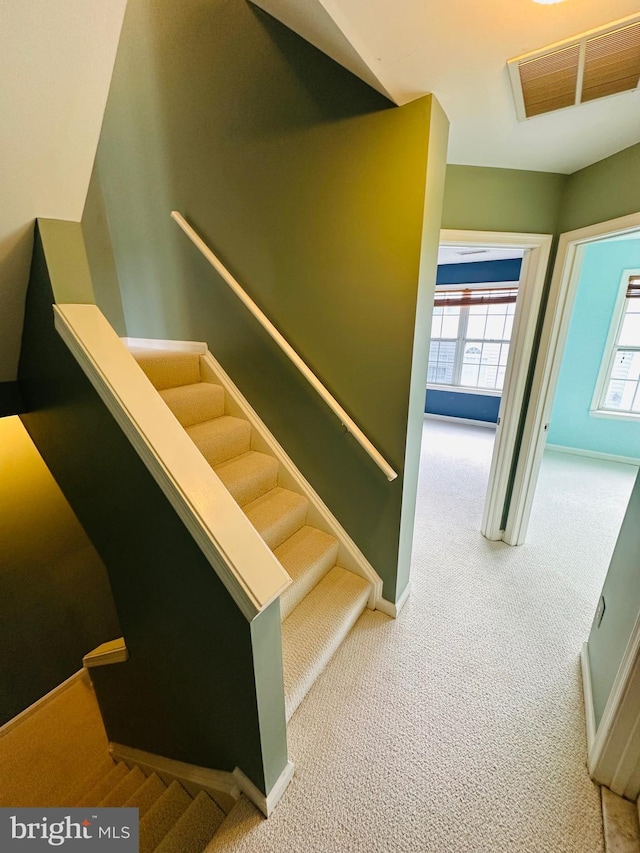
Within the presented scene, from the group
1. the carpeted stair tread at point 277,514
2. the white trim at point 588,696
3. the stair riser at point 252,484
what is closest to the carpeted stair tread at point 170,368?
the stair riser at point 252,484

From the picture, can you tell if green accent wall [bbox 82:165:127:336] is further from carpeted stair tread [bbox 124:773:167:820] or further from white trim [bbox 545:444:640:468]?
white trim [bbox 545:444:640:468]

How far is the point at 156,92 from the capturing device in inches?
76.6

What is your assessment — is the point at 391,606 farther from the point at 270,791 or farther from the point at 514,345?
the point at 514,345

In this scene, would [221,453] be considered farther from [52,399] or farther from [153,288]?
[153,288]

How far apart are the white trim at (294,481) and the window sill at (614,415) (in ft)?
11.8

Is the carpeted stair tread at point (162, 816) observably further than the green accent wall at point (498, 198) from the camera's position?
No

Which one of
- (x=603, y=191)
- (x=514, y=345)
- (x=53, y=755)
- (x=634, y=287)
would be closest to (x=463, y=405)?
(x=634, y=287)

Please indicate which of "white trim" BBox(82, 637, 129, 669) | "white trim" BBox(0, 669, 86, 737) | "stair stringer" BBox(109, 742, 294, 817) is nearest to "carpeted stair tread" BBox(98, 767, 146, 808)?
"stair stringer" BBox(109, 742, 294, 817)

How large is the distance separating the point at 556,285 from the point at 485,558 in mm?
1740

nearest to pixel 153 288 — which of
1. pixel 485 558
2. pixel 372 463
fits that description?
pixel 372 463

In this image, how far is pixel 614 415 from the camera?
142 inches

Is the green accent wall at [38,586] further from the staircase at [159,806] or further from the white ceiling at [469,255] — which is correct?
the white ceiling at [469,255]

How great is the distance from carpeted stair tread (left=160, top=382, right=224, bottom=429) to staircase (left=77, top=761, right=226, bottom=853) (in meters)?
1.64

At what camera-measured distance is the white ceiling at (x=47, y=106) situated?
0.70 metres
